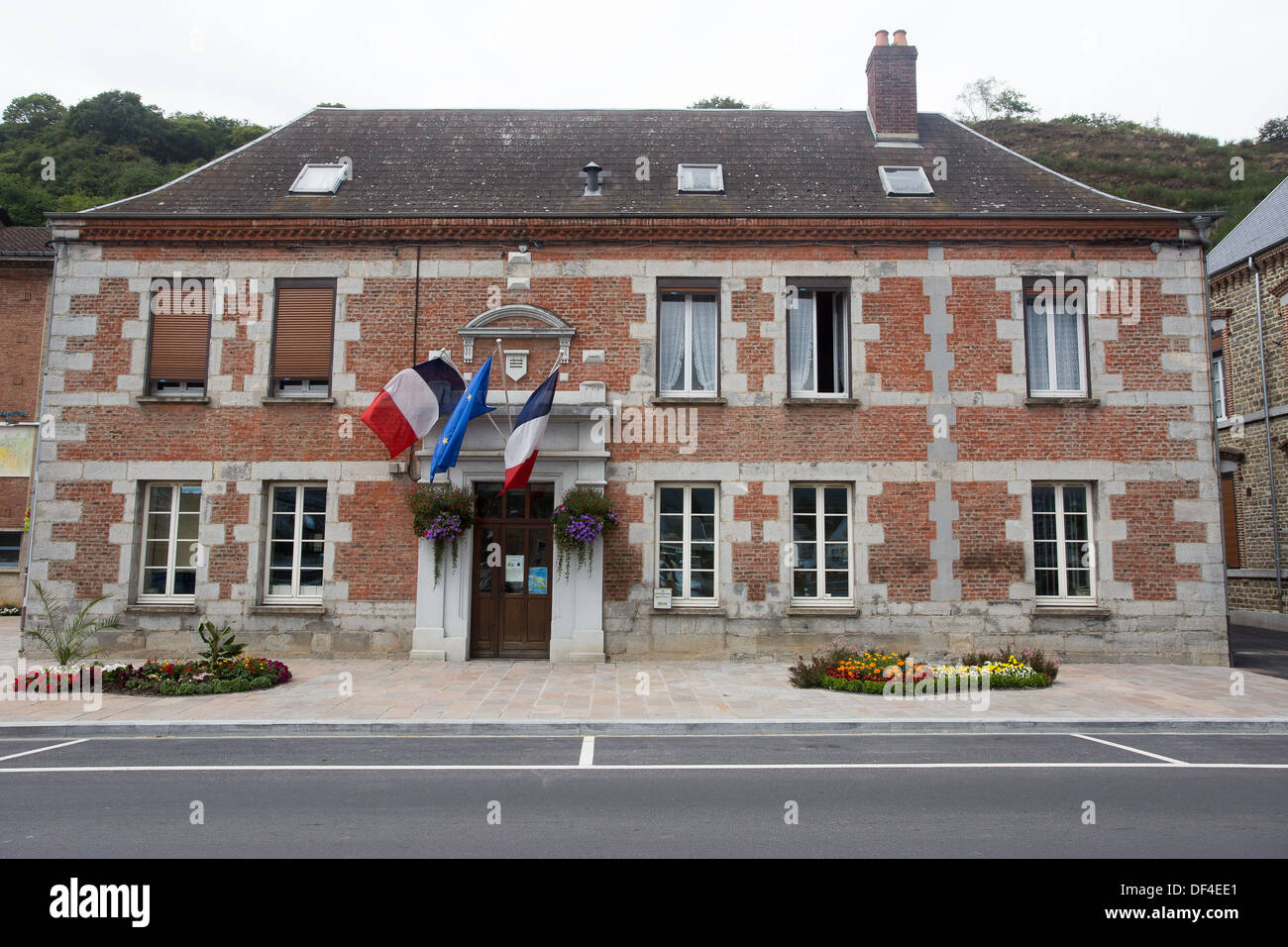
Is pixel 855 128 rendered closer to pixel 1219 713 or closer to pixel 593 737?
pixel 1219 713

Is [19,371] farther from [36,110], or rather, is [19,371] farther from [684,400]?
[36,110]

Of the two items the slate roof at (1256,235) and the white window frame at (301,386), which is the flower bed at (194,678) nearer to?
the white window frame at (301,386)

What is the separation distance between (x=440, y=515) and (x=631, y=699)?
4565 millimetres

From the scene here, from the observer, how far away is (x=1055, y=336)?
45.3 ft

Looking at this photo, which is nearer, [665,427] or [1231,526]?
[665,427]

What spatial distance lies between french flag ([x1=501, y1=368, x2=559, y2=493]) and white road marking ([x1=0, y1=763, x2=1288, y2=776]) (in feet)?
16.7

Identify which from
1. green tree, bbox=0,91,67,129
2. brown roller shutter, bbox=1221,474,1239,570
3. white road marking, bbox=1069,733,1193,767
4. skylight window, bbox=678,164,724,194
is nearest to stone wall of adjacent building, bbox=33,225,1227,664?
skylight window, bbox=678,164,724,194

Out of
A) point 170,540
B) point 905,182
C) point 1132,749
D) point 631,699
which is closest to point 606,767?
point 631,699

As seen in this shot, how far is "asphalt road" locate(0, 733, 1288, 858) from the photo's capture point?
16.0ft

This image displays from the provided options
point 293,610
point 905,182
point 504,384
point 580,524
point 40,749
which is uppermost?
point 905,182

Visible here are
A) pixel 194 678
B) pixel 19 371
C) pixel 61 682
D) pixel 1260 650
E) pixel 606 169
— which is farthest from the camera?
pixel 19 371

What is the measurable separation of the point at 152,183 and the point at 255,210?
3022 centimetres

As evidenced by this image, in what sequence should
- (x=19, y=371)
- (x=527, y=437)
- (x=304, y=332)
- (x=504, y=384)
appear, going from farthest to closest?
(x=19, y=371) → (x=304, y=332) → (x=504, y=384) → (x=527, y=437)

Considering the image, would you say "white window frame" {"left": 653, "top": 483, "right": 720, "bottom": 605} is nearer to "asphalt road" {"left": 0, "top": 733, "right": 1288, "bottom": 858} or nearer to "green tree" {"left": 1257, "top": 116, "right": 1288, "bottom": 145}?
"asphalt road" {"left": 0, "top": 733, "right": 1288, "bottom": 858}
